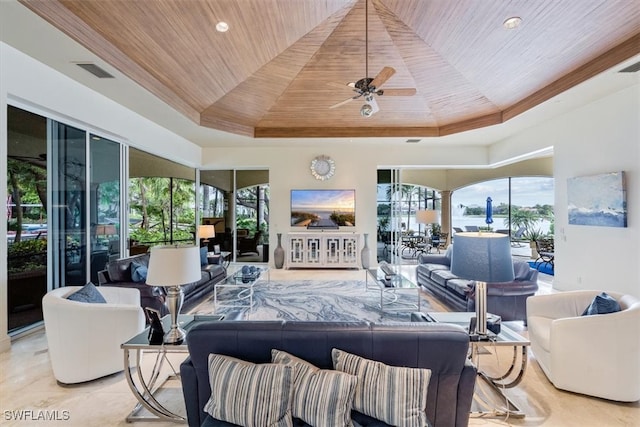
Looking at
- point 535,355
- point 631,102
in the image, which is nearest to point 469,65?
point 631,102

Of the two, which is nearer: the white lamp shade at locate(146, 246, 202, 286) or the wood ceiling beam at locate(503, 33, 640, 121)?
the white lamp shade at locate(146, 246, 202, 286)

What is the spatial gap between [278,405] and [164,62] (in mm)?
3884

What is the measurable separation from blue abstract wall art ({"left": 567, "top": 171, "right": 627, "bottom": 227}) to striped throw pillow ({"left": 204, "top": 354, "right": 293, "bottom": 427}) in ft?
16.1

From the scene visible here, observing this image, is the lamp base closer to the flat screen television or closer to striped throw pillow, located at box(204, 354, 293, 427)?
striped throw pillow, located at box(204, 354, 293, 427)

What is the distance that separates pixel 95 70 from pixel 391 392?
4296 millimetres

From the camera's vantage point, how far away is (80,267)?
412 cm

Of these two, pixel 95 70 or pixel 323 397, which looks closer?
pixel 323 397

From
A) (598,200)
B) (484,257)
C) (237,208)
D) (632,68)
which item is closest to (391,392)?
(484,257)

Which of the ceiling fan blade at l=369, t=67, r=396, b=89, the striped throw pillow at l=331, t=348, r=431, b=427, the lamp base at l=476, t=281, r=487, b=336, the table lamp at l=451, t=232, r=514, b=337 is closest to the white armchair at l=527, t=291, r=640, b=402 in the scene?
the lamp base at l=476, t=281, r=487, b=336

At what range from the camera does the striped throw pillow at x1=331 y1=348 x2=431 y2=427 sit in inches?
55.5

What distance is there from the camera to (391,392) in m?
1.43

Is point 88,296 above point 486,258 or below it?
below

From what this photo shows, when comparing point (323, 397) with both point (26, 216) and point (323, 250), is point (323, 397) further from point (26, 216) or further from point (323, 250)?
point (323, 250)

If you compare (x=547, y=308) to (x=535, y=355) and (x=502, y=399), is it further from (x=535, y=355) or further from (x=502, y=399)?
(x=502, y=399)
